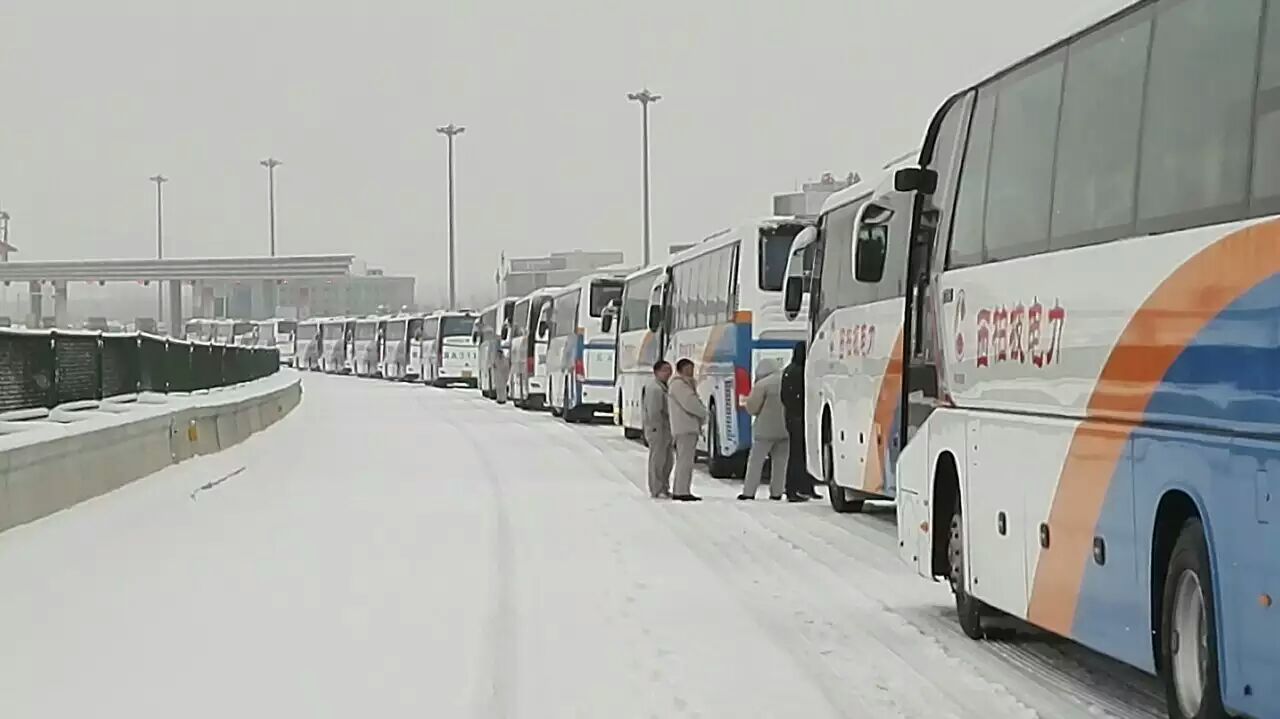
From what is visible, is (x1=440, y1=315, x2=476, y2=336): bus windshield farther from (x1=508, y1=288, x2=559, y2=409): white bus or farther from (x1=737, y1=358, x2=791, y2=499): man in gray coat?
(x1=737, y1=358, x2=791, y2=499): man in gray coat

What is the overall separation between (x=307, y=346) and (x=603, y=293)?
71151mm

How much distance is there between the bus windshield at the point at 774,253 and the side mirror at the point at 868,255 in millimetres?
10103

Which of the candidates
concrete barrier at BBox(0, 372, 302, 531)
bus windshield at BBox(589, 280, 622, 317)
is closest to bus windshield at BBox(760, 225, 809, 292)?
concrete barrier at BBox(0, 372, 302, 531)

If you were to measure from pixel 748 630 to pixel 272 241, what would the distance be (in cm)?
10824

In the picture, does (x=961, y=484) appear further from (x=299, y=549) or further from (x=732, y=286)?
(x=732, y=286)

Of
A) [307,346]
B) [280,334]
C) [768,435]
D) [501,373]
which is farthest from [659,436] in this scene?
[280,334]

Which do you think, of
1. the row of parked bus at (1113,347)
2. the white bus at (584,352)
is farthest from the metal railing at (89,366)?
the white bus at (584,352)

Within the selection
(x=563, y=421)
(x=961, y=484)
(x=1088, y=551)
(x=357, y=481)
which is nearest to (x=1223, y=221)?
(x=1088, y=551)

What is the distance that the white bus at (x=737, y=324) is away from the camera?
25.6m

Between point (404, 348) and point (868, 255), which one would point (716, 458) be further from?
point (404, 348)

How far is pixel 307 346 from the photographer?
116m

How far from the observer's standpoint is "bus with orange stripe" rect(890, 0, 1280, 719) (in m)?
7.42

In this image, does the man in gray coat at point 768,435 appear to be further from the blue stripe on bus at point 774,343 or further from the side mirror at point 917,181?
the side mirror at point 917,181

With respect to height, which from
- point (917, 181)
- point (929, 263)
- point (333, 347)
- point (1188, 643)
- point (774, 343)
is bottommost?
point (333, 347)
